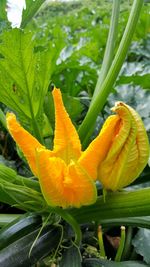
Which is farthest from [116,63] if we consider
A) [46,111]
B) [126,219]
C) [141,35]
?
[141,35]

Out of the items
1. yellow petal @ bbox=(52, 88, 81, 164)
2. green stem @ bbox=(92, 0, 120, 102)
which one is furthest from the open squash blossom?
green stem @ bbox=(92, 0, 120, 102)

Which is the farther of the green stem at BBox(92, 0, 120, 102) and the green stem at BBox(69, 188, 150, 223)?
the green stem at BBox(92, 0, 120, 102)

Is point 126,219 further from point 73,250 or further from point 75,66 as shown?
point 75,66

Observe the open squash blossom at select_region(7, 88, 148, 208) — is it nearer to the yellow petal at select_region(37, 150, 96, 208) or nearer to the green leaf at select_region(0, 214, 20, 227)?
the yellow petal at select_region(37, 150, 96, 208)

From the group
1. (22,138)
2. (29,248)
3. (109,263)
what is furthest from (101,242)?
(22,138)

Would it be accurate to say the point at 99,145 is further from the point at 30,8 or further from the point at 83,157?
the point at 30,8

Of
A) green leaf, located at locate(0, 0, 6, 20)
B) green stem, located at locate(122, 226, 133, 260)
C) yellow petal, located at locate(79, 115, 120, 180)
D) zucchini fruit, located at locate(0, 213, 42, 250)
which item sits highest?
green leaf, located at locate(0, 0, 6, 20)

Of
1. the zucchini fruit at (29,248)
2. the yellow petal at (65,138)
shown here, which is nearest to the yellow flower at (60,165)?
the yellow petal at (65,138)
